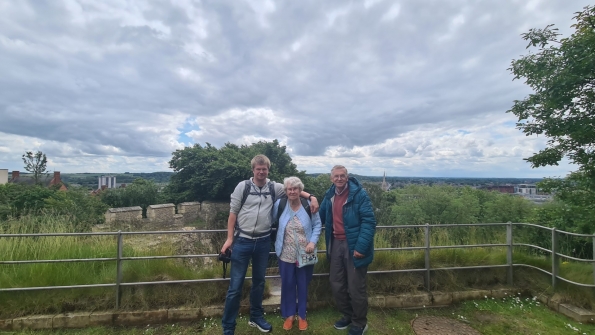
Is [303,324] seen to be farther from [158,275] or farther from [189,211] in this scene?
[189,211]

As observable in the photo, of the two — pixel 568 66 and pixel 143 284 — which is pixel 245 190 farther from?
pixel 568 66

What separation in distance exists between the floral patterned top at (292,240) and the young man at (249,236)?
0.63 feet

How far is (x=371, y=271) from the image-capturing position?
A: 3.57m

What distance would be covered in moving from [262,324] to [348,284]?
3.36ft

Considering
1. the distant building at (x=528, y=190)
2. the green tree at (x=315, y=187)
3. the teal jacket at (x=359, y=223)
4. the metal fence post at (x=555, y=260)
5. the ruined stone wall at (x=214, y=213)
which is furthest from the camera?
the green tree at (x=315, y=187)

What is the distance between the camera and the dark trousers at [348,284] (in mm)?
2865

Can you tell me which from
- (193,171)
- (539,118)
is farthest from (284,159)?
(539,118)

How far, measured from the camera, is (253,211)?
9.41ft

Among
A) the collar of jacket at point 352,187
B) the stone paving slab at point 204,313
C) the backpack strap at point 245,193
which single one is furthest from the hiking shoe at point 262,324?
the collar of jacket at point 352,187

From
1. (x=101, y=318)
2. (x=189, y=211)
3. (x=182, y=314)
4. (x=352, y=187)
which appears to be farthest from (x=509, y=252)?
(x=189, y=211)

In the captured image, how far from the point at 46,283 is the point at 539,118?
9396 mm

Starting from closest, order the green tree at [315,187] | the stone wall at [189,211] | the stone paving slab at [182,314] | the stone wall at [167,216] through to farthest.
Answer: the stone paving slab at [182,314], the stone wall at [167,216], the stone wall at [189,211], the green tree at [315,187]

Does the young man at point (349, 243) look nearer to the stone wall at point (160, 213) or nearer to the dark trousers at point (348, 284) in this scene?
the dark trousers at point (348, 284)

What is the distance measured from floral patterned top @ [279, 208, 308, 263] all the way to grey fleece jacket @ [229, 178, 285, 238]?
22 cm
